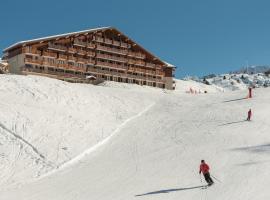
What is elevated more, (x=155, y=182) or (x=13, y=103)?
(x=13, y=103)

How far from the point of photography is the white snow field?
2341cm

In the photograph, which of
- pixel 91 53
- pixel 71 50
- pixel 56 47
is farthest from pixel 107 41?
pixel 56 47

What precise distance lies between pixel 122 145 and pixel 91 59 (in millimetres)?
42612

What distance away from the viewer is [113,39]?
79.2 meters

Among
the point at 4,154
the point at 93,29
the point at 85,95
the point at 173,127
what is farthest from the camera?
the point at 93,29

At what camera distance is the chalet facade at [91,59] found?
2633 inches

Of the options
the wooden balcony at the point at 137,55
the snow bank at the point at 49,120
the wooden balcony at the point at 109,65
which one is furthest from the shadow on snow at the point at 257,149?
the wooden balcony at the point at 137,55

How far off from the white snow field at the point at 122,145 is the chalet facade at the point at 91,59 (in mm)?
18603

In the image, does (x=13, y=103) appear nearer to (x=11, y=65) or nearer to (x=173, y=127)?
(x=173, y=127)

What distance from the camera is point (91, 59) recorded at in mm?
75188

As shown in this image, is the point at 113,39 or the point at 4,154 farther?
the point at 113,39

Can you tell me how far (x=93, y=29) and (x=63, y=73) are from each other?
432 inches

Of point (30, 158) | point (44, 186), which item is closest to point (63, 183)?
point (44, 186)

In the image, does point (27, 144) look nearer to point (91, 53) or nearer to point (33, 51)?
point (33, 51)
